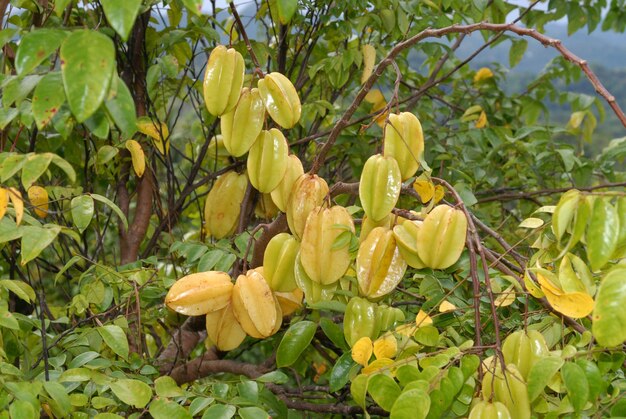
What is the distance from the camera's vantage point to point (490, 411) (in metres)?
0.90

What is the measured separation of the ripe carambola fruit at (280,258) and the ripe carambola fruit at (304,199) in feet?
0.09

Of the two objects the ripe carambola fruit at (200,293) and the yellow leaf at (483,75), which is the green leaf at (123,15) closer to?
the ripe carambola fruit at (200,293)

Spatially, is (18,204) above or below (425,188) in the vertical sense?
above

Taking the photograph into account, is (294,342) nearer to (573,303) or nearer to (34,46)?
(573,303)

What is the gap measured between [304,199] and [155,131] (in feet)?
2.32

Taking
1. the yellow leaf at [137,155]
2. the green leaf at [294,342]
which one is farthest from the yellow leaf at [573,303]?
the yellow leaf at [137,155]

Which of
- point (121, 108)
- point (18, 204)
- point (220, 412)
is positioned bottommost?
point (220, 412)

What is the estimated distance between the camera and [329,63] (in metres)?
1.85

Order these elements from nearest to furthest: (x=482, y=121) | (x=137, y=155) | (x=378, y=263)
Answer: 1. (x=378, y=263)
2. (x=137, y=155)
3. (x=482, y=121)

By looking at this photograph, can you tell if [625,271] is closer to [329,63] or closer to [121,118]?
[121,118]

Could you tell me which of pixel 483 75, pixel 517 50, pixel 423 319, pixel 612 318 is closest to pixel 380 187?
pixel 423 319

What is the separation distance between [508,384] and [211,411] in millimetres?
434

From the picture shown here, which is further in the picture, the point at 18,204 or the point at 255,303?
the point at 255,303

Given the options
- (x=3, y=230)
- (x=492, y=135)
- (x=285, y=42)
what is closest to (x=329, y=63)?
(x=285, y=42)
